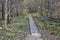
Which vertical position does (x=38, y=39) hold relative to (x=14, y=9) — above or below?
above

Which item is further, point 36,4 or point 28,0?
point 28,0

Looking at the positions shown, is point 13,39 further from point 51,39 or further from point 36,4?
point 36,4

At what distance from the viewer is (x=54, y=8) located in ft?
85.4

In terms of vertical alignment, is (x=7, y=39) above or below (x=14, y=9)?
above

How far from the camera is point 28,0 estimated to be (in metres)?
35.7

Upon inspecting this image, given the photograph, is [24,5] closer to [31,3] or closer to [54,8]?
[31,3]

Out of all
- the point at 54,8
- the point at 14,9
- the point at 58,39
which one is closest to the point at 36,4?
the point at 14,9

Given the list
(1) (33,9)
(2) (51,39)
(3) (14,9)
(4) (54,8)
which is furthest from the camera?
(1) (33,9)

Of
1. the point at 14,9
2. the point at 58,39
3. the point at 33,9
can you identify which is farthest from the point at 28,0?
the point at 58,39

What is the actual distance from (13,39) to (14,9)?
21393 mm

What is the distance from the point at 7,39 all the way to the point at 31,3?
26116mm

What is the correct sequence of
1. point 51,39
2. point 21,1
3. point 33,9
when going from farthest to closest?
point 21,1, point 33,9, point 51,39

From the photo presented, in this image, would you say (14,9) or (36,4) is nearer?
(14,9)

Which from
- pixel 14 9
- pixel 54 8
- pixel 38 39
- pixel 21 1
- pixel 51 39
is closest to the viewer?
pixel 38 39
